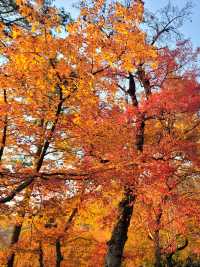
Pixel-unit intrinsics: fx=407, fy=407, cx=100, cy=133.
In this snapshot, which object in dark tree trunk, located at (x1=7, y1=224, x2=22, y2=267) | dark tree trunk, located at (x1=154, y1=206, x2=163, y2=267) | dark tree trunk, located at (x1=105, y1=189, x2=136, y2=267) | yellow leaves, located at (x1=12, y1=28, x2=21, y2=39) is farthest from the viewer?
dark tree trunk, located at (x1=154, y1=206, x2=163, y2=267)

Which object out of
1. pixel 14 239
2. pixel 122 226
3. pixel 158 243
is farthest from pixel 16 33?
pixel 158 243

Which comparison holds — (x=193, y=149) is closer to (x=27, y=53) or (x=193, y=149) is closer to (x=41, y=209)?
(x=41, y=209)

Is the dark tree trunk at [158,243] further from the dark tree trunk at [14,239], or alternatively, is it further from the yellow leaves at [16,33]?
the yellow leaves at [16,33]

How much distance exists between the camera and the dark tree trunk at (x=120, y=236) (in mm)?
15875

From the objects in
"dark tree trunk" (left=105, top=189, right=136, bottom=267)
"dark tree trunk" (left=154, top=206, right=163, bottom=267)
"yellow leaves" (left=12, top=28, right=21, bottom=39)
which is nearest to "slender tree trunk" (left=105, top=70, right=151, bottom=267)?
"dark tree trunk" (left=105, top=189, right=136, bottom=267)

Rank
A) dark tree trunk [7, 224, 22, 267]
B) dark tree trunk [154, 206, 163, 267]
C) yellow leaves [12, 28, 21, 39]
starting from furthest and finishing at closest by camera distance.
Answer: dark tree trunk [154, 206, 163, 267] → dark tree trunk [7, 224, 22, 267] → yellow leaves [12, 28, 21, 39]

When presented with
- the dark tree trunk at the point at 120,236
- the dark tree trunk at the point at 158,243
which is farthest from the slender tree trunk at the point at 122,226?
the dark tree trunk at the point at 158,243

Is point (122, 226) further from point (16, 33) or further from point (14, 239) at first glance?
point (16, 33)

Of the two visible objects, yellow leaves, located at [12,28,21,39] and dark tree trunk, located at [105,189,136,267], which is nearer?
yellow leaves, located at [12,28,21,39]

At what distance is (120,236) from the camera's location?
16.3 meters

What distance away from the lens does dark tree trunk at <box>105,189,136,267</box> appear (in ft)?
52.1

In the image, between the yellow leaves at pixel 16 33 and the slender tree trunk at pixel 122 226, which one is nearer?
the yellow leaves at pixel 16 33

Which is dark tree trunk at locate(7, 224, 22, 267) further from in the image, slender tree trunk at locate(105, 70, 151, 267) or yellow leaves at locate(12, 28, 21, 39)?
yellow leaves at locate(12, 28, 21, 39)

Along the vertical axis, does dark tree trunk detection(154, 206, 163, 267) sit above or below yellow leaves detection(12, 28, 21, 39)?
below
